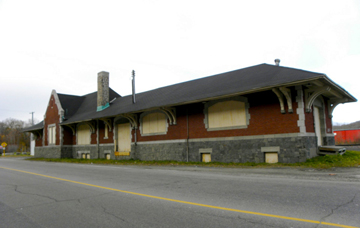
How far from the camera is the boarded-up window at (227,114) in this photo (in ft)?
52.9

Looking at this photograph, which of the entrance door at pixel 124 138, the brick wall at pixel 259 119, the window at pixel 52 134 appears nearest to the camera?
the brick wall at pixel 259 119

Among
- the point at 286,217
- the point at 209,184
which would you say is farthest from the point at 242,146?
the point at 286,217

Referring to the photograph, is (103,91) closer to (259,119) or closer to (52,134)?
(52,134)

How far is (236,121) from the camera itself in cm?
1631

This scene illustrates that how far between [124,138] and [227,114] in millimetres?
11486

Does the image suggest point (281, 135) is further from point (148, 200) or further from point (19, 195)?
point (19, 195)

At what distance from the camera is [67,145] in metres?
32.3

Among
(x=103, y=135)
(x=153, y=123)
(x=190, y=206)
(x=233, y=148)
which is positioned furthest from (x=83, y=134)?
(x=190, y=206)

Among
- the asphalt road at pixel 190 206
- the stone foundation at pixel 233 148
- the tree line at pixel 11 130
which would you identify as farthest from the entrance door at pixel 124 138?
the tree line at pixel 11 130

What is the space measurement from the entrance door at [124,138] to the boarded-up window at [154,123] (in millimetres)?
2758

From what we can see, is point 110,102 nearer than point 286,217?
No

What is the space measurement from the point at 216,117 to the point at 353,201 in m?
11.8

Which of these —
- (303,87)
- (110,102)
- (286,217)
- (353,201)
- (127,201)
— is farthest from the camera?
(110,102)

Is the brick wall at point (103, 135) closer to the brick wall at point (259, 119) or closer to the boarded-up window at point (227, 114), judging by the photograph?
the brick wall at point (259, 119)
